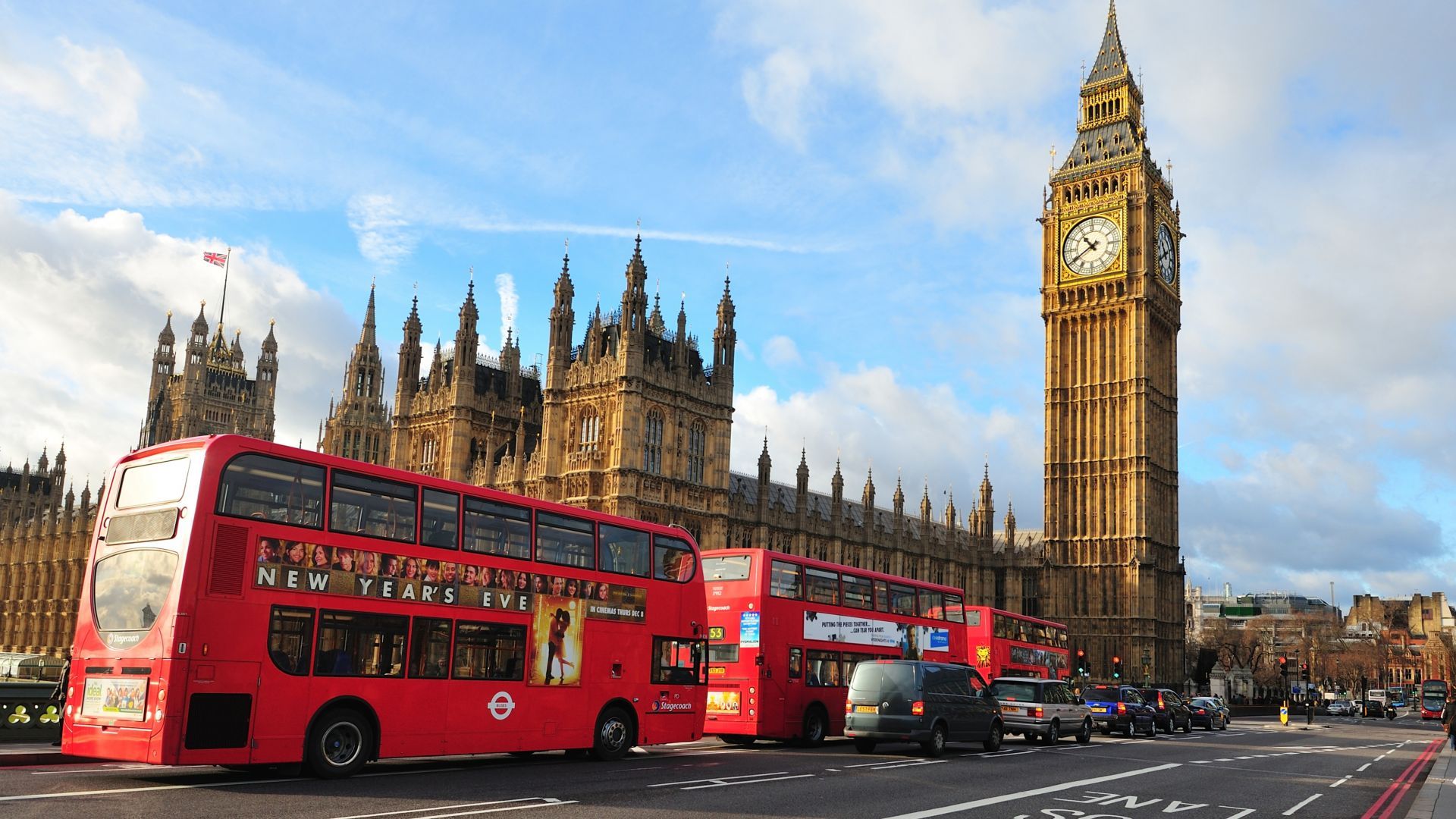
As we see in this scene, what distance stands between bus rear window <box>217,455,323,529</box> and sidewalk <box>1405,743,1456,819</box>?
16.2 metres

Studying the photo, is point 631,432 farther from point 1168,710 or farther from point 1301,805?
point 1301,805

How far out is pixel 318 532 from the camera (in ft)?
54.5

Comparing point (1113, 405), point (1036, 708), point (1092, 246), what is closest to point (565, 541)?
point (1036, 708)

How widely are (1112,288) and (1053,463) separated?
1427 centimetres

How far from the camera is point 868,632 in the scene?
30531 millimetres

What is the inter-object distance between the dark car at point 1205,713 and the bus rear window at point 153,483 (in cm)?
4312

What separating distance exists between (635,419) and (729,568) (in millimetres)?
30983

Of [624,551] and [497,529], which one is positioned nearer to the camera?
[497,529]

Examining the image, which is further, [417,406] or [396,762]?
[417,406]

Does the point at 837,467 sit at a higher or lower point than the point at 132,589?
higher

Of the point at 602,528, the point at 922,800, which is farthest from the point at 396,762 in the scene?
the point at 922,800

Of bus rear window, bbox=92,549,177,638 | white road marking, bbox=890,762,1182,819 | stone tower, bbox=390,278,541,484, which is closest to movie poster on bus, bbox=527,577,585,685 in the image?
bus rear window, bbox=92,549,177,638

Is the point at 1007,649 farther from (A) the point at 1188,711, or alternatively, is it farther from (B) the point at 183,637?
(B) the point at 183,637

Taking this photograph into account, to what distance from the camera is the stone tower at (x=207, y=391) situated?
5960 inches
